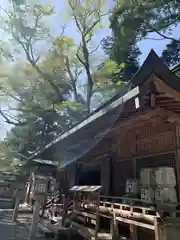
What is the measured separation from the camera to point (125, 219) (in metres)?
4.04

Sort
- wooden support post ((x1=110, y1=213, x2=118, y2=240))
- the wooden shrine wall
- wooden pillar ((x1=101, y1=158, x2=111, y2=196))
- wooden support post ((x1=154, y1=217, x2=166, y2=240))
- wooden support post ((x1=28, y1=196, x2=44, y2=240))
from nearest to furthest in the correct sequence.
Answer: wooden support post ((x1=154, y1=217, x2=166, y2=240)), wooden support post ((x1=110, y1=213, x2=118, y2=240)), the wooden shrine wall, wooden support post ((x1=28, y1=196, x2=44, y2=240)), wooden pillar ((x1=101, y1=158, x2=111, y2=196))

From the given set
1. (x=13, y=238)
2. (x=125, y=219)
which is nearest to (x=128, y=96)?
(x=125, y=219)

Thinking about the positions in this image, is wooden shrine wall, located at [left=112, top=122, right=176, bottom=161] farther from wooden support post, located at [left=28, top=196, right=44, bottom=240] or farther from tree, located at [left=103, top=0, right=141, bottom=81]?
tree, located at [left=103, top=0, right=141, bottom=81]

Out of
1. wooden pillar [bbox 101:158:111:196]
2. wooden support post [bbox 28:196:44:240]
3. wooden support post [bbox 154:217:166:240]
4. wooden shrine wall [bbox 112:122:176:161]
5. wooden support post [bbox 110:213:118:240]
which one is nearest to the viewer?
wooden support post [bbox 154:217:166:240]

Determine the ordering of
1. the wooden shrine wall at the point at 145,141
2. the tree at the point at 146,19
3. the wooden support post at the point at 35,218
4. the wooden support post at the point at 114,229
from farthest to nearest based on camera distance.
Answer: the tree at the point at 146,19, the wooden support post at the point at 35,218, the wooden shrine wall at the point at 145,141, the wooden support post at the point at 114,229

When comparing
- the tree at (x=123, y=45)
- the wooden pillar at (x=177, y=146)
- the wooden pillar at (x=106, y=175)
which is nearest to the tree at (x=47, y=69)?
the tree at (x=123, y=45)

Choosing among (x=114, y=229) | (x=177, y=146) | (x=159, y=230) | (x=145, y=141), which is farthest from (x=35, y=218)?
(x=177, y=146)

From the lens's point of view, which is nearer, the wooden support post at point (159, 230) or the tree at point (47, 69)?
the wooden support post at point (159, 230)

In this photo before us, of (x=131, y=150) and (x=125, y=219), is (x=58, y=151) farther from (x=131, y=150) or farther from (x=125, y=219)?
(x=125, y=219)

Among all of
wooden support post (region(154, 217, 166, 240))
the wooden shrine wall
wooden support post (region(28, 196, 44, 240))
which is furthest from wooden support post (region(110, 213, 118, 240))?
wooden support post (region(28, 196, 44, 240))

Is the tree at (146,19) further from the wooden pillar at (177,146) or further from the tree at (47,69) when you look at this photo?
the wooden pillar at (177,146)

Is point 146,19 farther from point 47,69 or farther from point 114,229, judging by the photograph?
point 114,229

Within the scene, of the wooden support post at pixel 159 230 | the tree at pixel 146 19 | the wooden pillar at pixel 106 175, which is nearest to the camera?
the wooden support post at pixel 159 230

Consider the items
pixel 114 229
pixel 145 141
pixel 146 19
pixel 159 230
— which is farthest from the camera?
pixel 146 19
